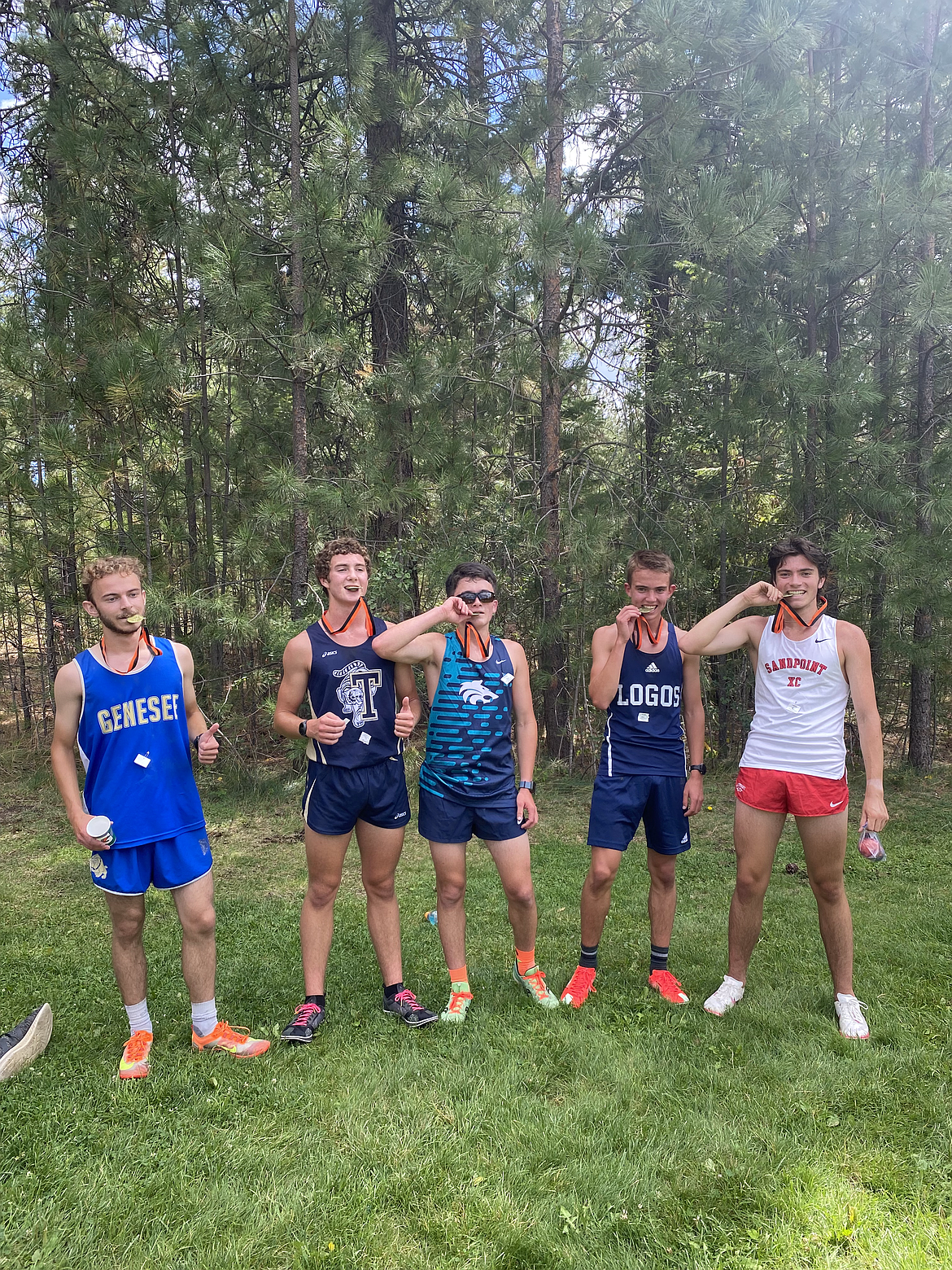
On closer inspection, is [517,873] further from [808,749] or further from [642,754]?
[808,749]

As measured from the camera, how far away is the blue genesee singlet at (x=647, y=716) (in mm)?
3254

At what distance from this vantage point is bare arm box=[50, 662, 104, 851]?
263cm

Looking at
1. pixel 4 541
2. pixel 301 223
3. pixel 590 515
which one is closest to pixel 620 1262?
pixel 590 515

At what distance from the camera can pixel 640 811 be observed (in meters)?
3.25

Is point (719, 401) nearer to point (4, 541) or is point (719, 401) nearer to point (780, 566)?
point (780, 566)

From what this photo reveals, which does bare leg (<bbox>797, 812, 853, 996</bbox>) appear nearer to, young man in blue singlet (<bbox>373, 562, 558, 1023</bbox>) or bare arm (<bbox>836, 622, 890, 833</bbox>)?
bare arm (<bbox>836, 622, 890, 833</bbox>)

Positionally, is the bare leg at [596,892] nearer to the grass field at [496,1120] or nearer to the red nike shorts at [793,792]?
the grass field at [496,1120]

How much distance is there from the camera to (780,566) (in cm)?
311

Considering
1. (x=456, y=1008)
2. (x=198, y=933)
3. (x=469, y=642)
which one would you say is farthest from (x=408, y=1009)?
(x=469, y=642)

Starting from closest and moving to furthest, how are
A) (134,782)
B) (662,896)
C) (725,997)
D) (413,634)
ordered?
(134,782), (413,634), (725,997), (662,896)

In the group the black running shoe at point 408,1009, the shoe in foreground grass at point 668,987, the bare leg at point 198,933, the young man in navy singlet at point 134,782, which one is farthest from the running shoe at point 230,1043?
the shoe in foreground grass at point 668,987

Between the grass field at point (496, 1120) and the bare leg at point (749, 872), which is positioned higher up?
the bare leg at point (749, 872)

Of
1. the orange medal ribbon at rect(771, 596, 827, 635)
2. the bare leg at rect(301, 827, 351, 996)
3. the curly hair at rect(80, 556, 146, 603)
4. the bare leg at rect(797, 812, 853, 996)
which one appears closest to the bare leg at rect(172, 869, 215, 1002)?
the bare leg at rect(301, 827, 351, 996)

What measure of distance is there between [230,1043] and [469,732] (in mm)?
1387
